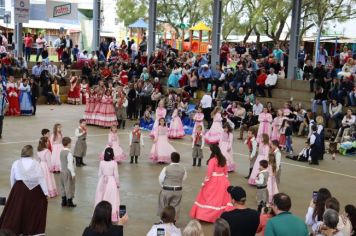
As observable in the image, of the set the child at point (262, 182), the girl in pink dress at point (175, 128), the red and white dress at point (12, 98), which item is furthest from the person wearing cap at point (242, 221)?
the red and white dress at point (12, 98)

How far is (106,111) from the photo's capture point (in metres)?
21.3

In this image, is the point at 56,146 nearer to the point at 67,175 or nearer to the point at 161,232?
the point at 67,175

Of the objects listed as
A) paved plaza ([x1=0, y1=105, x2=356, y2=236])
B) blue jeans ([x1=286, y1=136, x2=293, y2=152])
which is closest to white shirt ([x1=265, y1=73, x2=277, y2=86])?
paved plaza ([x1=0, y1=105, x2=356, y2=236])

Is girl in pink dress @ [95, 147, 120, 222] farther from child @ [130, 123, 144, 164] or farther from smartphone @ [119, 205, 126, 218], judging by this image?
child @ [130, 123, 144, 164]

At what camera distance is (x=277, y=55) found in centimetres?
2794

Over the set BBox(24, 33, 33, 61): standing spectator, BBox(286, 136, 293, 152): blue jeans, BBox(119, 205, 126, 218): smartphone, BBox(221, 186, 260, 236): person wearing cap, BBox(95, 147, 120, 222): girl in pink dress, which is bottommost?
BBox(286, 136, 293, 152): blue jeans

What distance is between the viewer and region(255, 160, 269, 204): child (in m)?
10.7

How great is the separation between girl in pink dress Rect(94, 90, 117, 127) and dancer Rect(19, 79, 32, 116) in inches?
152

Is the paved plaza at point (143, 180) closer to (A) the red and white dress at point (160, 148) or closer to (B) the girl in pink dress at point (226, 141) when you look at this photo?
(A) the red and white dress at point (160, 148)

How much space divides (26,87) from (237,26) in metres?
24.5

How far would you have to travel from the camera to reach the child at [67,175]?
1070cm

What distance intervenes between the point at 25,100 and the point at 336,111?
12710mm

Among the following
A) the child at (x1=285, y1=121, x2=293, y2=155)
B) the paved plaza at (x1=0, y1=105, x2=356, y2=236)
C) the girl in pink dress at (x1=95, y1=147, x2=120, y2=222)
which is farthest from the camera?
the child at (x1=285, y1=121, x2=293, y2=155)

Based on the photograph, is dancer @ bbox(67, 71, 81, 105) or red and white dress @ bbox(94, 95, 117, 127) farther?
dancer @ bbox(67, 71, 81, 105)
